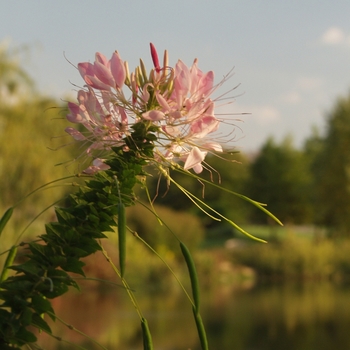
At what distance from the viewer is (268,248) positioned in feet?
41.3

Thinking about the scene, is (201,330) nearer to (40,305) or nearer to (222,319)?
(40,305)

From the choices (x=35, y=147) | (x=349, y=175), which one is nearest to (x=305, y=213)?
(x=349, y=175)

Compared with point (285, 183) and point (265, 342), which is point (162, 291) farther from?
point (285, 183)

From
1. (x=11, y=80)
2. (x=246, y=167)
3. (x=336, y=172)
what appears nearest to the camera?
(x=11, y=80)

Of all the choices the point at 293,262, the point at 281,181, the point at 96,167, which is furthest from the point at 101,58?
the point at 281,181

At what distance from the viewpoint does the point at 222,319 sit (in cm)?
772

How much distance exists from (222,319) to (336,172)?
401 inches

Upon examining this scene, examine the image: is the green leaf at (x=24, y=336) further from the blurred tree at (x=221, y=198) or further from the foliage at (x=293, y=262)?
the blurred tree at (x=221, y=198)

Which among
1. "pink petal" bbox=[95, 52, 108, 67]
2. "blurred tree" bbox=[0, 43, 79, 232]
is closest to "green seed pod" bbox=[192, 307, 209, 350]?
"pink petal" bbox=[95, 52, 108, 67]

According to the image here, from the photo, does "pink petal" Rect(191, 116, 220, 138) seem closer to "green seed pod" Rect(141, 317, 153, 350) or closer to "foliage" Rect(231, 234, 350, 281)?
"green seed pod" Rect(141, 317, 153, 350)

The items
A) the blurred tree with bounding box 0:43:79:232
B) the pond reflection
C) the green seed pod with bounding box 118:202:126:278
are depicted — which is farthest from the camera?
the blurred tree with bounding box 0:43:79:232

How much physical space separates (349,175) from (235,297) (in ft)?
25.1

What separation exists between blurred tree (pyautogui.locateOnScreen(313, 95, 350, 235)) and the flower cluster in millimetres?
16479

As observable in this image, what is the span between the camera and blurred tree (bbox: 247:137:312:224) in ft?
70.2
